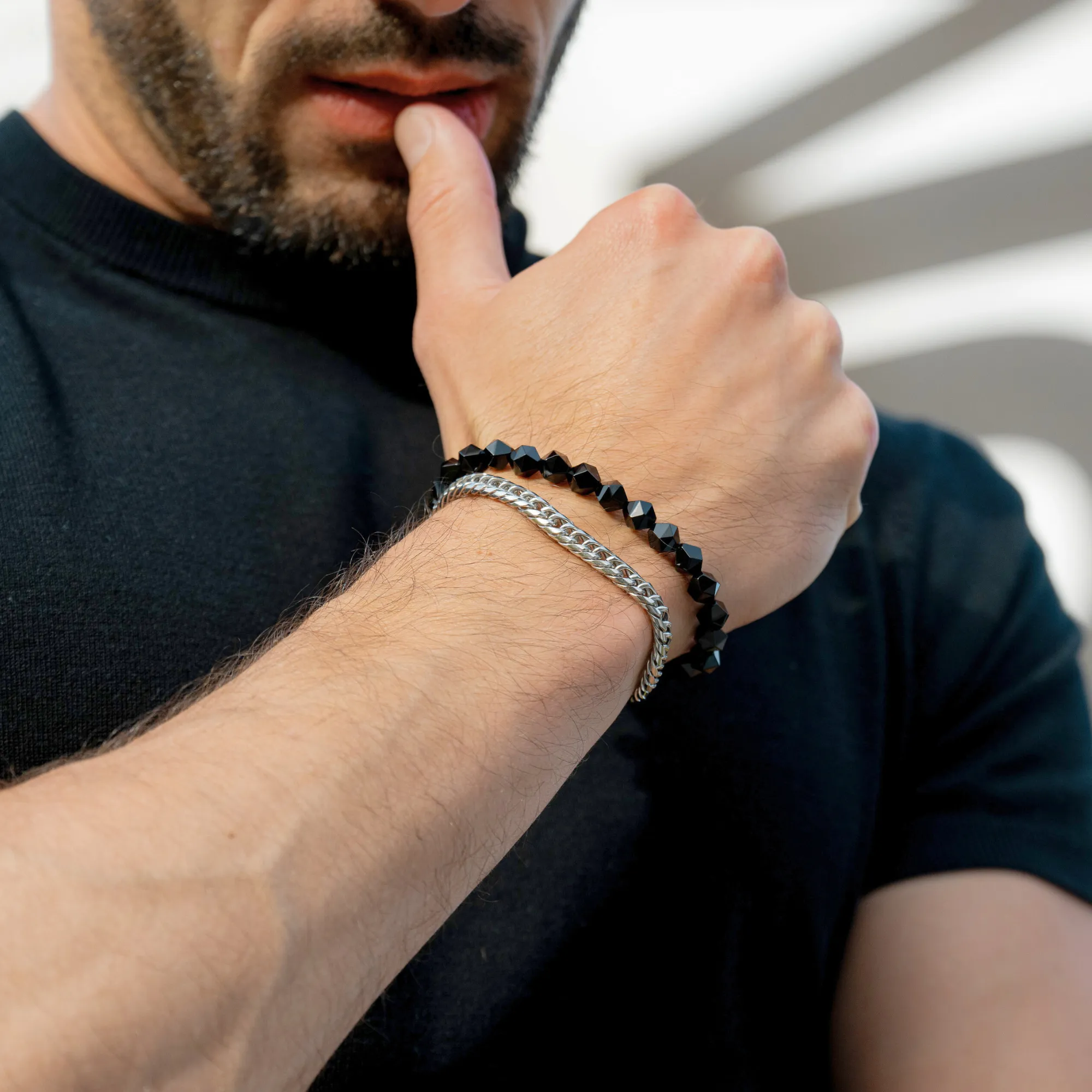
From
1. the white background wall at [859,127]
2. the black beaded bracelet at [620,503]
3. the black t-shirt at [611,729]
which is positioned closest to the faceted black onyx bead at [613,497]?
the black beaded bracelet at [620,503]

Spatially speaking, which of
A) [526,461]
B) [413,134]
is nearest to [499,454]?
[526,461]

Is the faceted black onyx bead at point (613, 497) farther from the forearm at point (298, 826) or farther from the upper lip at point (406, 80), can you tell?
the upper lip at point (406, 80)

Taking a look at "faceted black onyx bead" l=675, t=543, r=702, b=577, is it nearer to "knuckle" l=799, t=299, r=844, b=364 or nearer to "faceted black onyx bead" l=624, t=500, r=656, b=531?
"faceted black onyx bead" l=624, t=500, r=656, b=531

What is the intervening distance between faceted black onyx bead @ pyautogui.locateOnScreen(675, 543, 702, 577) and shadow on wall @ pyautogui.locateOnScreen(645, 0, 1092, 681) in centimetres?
157

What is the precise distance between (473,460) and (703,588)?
17cm

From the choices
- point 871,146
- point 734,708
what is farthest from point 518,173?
point 871,146

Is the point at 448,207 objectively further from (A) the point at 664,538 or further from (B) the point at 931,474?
(B) the point at 931,474

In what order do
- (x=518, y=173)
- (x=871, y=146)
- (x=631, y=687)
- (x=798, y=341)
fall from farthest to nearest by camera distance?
(x=871, y=146) < (x=518, y=173) < (x=798, y=341) < (x=631, y=687)

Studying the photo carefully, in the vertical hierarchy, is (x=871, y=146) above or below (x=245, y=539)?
above

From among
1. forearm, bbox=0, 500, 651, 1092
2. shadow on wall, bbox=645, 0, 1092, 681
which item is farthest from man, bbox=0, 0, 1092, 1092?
shadow on wall, bbox=645, 0, 1092, 681

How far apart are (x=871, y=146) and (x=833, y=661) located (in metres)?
1.43

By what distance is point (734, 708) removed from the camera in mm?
806

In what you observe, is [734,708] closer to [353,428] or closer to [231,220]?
[353,428]

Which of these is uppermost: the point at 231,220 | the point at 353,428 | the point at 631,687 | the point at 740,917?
the point at 231,220
